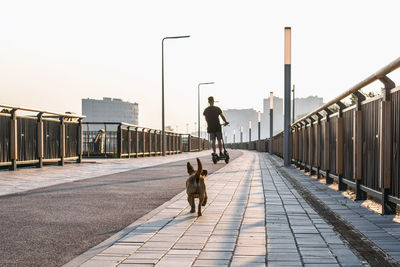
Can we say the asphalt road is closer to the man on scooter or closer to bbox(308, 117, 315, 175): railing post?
bbox(308, 117, 315, 175): railing post

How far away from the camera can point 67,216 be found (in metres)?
5.18

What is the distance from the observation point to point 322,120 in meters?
9.48

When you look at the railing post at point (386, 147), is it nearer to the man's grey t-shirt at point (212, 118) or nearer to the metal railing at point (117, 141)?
the man's grey t-shirt at point (212, 118)

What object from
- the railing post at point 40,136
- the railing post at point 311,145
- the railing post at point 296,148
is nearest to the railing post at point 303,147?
the railing post at point 296,148

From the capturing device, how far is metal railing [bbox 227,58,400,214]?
16.1 ft

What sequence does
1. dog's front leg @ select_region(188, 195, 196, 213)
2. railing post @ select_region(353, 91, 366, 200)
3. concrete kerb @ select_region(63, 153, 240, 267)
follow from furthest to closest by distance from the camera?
railing post @ select_region(353, 91, 366, 200) → dog's front leg @ select_region(188, 195, 196, 213) → concrete kerb @ select_region(63, 153, 240, 267)

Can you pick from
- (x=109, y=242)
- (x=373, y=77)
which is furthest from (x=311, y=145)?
(x=109, y=242)

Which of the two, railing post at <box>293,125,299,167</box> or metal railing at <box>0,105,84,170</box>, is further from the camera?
railing post at <box>293,125,299,167</box>

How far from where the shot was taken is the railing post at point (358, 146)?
244 inches

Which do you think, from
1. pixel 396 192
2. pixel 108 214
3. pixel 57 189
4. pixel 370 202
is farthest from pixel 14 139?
pixel 396 192

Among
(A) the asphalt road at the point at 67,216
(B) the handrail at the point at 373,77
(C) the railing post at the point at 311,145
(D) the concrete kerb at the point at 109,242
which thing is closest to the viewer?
(D) the concrete kerb at the point at 109,242

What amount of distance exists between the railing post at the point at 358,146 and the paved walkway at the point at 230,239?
2.41 feet

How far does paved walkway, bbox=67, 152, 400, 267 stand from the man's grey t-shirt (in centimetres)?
834

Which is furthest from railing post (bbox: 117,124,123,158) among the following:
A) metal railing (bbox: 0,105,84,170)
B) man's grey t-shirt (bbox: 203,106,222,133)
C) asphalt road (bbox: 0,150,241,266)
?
asphalt road (bbox: 0,150,241,266)
